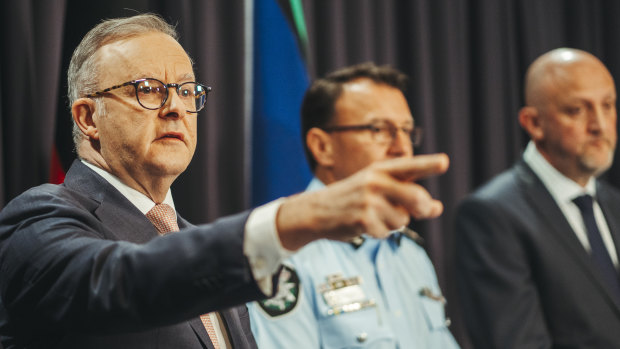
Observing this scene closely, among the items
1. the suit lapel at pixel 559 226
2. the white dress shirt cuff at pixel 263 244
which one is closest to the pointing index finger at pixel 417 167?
the white dress shirt cuff at pixel 263 244

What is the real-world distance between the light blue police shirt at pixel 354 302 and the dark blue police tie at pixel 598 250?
1.74 ft

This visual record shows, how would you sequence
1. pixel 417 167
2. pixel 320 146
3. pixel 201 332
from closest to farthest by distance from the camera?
pixel 417 167, pixel 201 332, pixel 320 146

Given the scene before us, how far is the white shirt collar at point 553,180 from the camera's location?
6.57ft

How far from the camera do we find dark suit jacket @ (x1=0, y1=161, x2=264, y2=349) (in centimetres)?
77

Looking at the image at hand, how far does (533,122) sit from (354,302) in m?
0.81

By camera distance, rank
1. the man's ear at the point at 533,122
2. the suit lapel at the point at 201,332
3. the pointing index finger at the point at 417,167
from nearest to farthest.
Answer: the pointing index finger at the point at 417,167 < the suit lapel at the point at 201,332 < the man's ear at the point at 533,122

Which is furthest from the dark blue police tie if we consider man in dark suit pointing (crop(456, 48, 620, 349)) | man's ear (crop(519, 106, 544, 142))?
man's ear (crop(519, 106, 544, 142))

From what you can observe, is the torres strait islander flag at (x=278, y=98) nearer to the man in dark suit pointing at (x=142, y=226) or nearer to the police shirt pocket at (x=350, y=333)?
the police shirt pocket at (x=350, y=333)

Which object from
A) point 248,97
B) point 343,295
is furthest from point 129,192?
point 248,97

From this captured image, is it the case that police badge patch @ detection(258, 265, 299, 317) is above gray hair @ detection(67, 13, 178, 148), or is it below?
below

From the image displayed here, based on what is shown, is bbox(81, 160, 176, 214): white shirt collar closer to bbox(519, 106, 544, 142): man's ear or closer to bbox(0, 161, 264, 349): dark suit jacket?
bbox(0, 161, 264, 349): dark suit jacket

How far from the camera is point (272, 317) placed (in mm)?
1867

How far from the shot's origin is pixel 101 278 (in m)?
0.80

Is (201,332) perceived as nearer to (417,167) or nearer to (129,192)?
(129,192)
